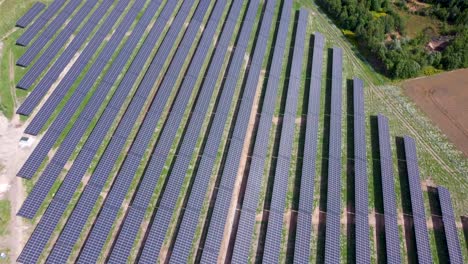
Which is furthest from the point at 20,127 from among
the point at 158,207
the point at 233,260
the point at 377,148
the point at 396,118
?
the point at 396,118

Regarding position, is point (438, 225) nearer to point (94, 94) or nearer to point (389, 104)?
point (389, 104)

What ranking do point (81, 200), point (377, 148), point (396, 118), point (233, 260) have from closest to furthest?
point (233, 260) → point (81, 200) → point (377, 148) → point (396, 118)

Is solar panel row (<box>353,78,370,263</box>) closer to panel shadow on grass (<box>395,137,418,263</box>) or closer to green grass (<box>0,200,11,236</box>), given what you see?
panel shadow on grass (<box>395,137,418,263</box>)

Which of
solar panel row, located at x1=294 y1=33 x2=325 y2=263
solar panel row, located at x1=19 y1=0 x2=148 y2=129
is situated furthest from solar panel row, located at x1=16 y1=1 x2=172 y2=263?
solar panel row, located at x1=294 y1=33 x2=325 y2=263

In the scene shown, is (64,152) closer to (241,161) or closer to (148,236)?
(148,236)

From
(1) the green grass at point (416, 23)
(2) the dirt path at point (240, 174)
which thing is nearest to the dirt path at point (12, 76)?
(2) the dirt path at point (240, 174)

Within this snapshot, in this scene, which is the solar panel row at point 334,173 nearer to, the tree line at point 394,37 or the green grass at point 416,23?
the tree line at point 394,37

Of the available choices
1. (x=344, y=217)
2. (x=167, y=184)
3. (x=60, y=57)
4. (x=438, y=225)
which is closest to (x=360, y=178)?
(x=344, y=217)
